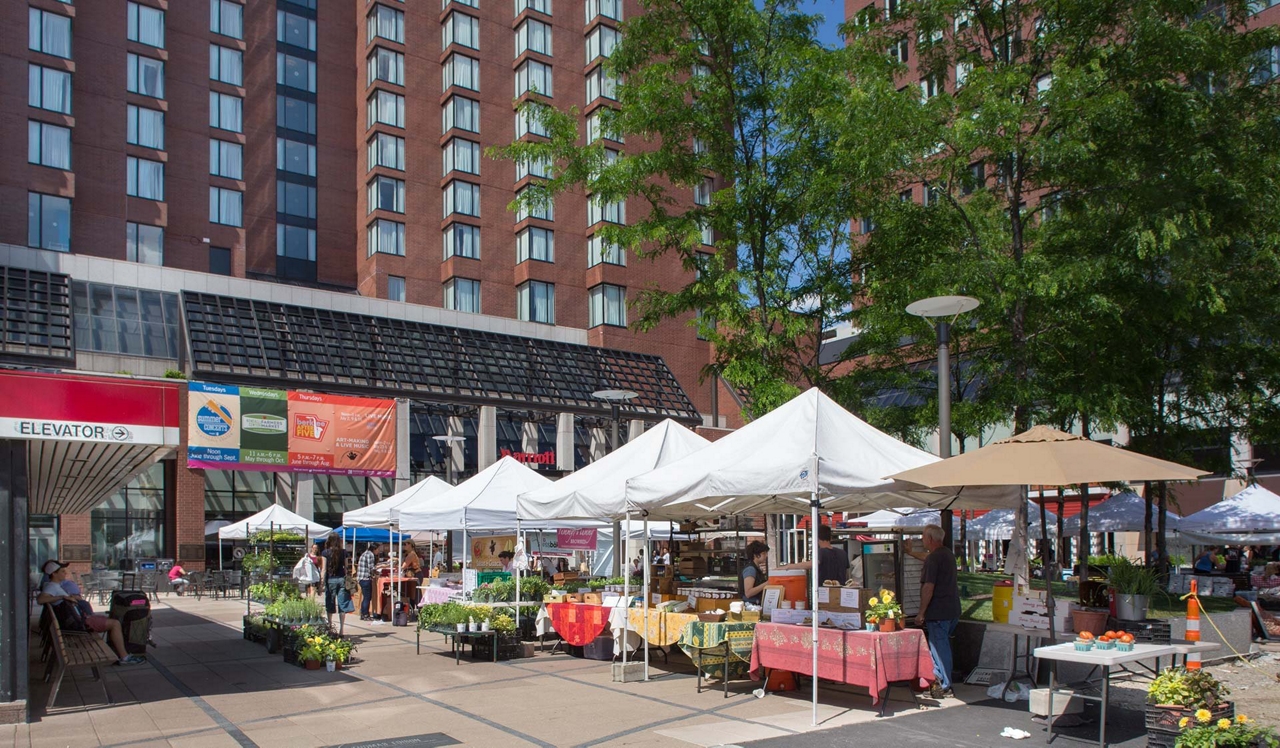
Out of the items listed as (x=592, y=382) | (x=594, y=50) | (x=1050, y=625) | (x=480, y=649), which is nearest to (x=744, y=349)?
(x=480, y=649)

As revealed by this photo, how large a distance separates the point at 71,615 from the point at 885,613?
444 inches

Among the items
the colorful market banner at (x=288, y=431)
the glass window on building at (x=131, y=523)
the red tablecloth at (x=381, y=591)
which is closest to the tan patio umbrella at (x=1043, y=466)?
the red tablecloth at (x=381, y=591)

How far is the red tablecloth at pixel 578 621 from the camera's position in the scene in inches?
566

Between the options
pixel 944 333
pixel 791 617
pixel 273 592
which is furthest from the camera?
pixel 273 592

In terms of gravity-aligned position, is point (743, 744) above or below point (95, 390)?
below

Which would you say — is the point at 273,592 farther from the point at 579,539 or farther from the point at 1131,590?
the point at 1131,590

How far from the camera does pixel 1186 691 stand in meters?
7.59

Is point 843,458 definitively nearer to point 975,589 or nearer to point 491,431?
point 975,589

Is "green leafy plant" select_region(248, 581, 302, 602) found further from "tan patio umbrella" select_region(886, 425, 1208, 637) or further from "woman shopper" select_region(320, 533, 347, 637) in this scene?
"tan patio umbrella" select_region(886, 425, 1208, 637)

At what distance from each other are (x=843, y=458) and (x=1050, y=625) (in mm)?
2748

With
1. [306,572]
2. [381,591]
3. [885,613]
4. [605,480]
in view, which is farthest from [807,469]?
[381,591]

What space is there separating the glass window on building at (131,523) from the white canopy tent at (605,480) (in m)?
27.8

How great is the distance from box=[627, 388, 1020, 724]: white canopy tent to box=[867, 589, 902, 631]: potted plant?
2.02 ft

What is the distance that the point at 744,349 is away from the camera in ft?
57.1
